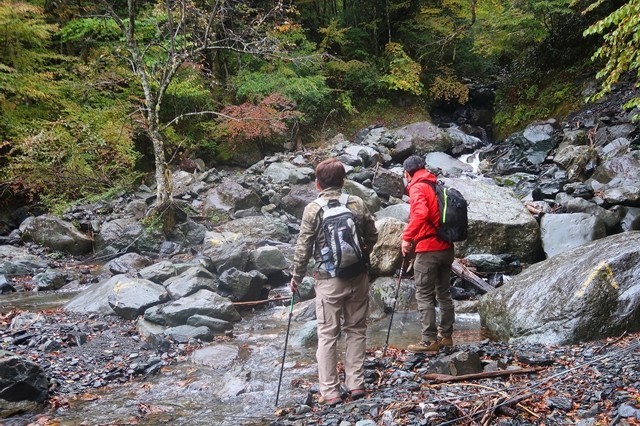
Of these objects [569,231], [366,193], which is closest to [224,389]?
[569,231]

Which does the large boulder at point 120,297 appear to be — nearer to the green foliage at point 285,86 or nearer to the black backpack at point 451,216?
the black backpack at point 451,216

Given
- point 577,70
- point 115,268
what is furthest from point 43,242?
point 577,70

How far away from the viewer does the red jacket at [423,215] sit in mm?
5113

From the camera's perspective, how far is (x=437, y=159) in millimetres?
16438

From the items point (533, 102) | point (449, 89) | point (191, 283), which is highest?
point (449, 89)

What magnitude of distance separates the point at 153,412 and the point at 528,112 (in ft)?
60.2

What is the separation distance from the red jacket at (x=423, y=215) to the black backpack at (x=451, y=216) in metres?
0.05

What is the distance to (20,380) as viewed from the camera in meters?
4.56

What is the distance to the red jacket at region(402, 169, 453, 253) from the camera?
5113mm

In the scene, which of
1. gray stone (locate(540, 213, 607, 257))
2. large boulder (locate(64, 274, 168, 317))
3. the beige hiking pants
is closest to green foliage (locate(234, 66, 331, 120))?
gray stone (locate(540, 213, 607, 257))

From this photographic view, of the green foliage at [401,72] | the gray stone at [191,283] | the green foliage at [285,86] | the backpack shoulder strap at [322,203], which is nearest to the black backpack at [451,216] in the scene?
the backpack shoulder strap at [322,203]

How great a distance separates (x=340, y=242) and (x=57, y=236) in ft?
30.2

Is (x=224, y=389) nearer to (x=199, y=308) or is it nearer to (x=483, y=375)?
(x=199, y=308)

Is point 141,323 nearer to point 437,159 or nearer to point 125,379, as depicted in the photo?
point 125,379
